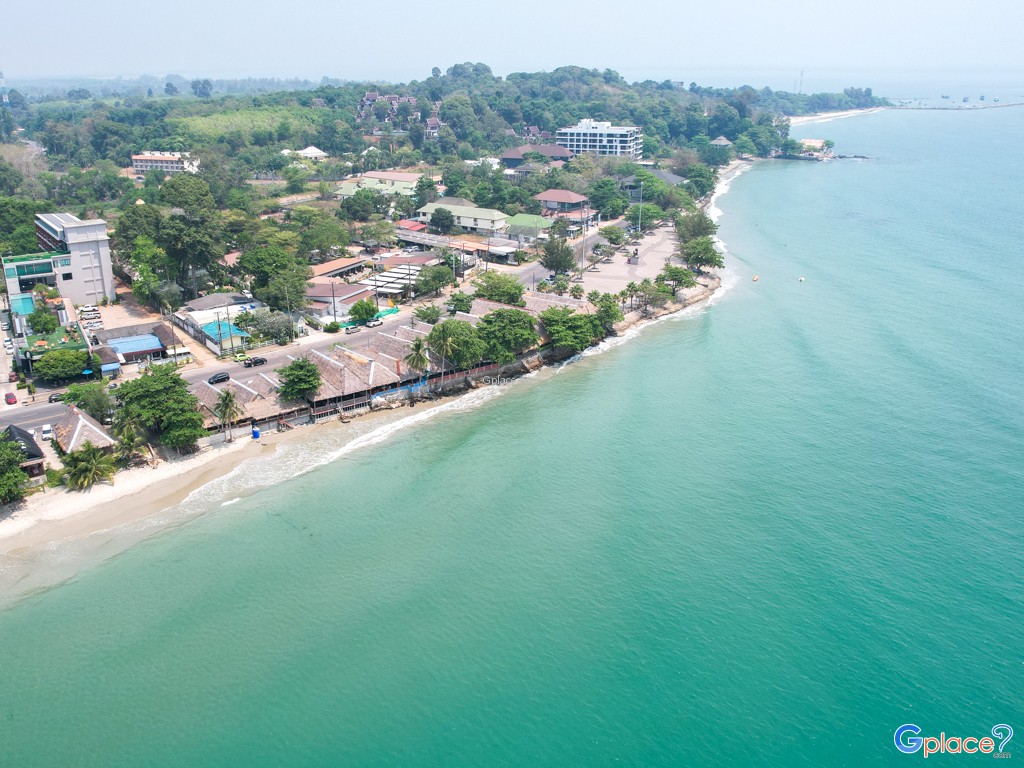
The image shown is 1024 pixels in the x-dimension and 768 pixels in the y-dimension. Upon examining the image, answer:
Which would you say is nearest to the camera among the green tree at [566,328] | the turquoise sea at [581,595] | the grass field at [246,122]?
the turquoise sea at [581,595]

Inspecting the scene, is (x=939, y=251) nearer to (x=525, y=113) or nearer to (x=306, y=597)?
(x=306, y=597)

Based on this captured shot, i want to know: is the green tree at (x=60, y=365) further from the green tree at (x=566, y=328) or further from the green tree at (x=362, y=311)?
the green tree at (x=566, y=328)

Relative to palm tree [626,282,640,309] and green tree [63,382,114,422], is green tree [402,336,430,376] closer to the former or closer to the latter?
green tree [63,382,114,422]

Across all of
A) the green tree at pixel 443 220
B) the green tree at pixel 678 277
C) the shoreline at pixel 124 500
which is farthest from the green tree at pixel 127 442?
the green tree at pixel 443 220

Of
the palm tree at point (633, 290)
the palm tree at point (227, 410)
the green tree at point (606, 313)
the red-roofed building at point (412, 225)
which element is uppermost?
the red-roofed building at point (412, 225)

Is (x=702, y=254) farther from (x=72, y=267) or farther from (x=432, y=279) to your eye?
(x=72, y=267)

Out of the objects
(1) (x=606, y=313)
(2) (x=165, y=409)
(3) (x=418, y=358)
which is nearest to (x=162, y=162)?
(1) (x=606, y=313)

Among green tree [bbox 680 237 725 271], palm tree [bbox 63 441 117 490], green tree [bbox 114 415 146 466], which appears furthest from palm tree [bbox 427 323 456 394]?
green tree [bbox 680 237 725 271]
